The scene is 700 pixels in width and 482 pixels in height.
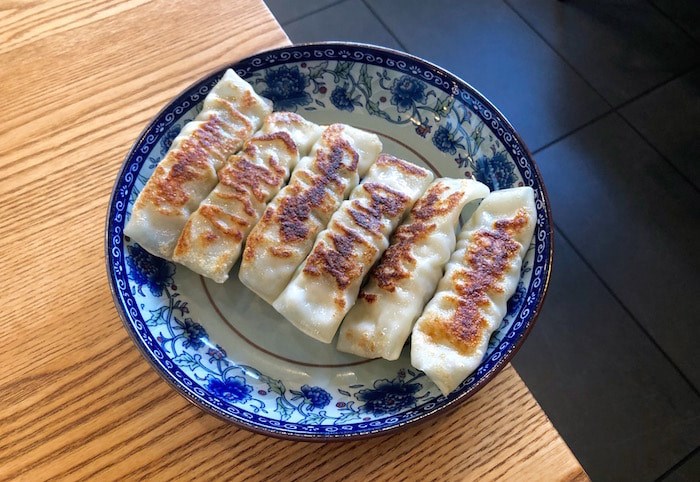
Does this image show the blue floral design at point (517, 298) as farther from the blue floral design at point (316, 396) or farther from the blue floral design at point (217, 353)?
the blue floral design at point (217, 353)

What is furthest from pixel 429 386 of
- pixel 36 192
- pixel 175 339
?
pixel 36 192

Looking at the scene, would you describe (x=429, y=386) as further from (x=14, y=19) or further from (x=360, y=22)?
(x=360, y=22)

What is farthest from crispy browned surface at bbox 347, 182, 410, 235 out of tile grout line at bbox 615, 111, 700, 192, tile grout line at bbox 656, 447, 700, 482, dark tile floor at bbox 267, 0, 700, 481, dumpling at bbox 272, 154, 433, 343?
tile grout line at bbox 615, 111, 700, 192

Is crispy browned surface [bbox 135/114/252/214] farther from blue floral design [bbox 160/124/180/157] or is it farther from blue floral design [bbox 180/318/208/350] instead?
blue floral design [bbox 180/318/208/350]

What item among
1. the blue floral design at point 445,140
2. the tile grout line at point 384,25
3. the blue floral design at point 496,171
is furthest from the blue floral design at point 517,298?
the tile grout line at point 384,25

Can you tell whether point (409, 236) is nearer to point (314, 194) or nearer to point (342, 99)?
point (314, 194)

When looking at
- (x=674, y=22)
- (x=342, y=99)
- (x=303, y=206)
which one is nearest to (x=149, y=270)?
(x=303, y=206)
